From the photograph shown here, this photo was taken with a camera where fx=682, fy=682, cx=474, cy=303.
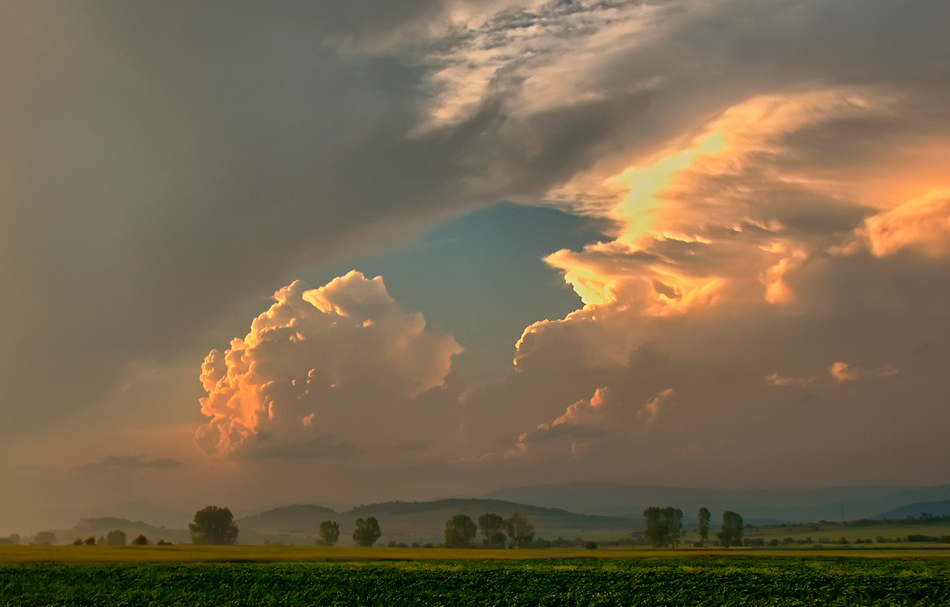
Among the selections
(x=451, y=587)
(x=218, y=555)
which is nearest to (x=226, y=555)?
(x=218, y=555)

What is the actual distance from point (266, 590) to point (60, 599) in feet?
49.4

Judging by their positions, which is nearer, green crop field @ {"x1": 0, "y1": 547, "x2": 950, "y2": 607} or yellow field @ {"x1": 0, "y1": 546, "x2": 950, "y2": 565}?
green crop field @ {"x1": 0, "y1": 547, "x2": 950, "y2": 607}

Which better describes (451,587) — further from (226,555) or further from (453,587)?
(226,555)

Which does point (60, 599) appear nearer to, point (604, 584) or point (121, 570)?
point (121, 570)

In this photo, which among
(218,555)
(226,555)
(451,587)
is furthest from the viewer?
(226,555)

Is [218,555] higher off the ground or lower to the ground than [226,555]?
higher

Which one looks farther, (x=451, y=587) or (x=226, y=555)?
(x=226, y=555)

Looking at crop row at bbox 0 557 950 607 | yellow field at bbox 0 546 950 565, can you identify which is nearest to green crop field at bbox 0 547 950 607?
crop row at bbox 0 557 950 607

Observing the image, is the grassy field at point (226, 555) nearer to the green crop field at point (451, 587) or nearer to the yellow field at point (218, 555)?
the yellow field at point (218, 555)

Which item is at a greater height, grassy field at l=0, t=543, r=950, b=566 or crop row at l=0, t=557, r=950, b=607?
crop row at l=0, t=557, r=950, b=607

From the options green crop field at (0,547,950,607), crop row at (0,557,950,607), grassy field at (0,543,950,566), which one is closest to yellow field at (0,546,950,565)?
grassy field at (0,543,950,566)

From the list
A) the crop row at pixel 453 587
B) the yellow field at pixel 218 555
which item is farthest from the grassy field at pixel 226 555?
the crop row at pixel 453 587

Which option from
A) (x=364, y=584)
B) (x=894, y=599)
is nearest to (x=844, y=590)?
(x=894, y=599)

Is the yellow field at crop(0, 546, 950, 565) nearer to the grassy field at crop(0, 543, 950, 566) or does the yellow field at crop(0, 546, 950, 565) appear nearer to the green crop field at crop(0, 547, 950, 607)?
the grassy field at crop(0, 543, 950, 566)
